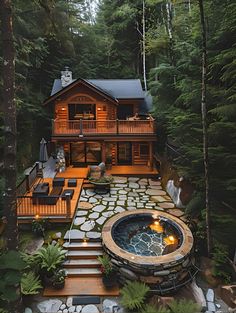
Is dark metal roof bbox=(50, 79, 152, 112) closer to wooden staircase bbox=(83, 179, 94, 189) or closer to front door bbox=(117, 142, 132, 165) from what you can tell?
front door bbox=(117, 142, 132, 165)

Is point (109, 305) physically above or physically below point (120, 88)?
below

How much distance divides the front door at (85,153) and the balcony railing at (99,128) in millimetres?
1422

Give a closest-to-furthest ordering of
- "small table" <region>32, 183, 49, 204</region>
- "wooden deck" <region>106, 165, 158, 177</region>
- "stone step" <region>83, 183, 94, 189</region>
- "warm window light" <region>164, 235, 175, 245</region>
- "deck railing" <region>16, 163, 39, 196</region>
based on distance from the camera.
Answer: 1. "warm window light" <region>164, 235, 175, 245</region>
2. "small table" <region>32, 183, 49, 204</region>
3. "deck railing" <region>16, 163, 39, 196</region>
4. "stone step" <region>83, 183, 94, 189</region>
5. "wooden deck" <region>106, 165, 158, 177</region>

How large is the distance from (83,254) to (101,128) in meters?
9.61

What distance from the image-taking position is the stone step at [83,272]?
7641 mm

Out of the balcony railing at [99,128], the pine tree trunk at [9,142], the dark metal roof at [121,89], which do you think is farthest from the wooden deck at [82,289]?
the dark metal roof at [121,89]

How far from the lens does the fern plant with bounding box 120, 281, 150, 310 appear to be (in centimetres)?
654

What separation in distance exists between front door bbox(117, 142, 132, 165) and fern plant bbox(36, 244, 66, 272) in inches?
405

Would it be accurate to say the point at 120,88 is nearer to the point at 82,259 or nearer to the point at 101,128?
the point at 101,128

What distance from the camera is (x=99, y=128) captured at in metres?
16.2

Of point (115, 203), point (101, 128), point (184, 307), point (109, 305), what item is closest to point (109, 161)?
point (101, 128)

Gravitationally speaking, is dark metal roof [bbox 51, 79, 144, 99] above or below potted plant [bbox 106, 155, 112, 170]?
above

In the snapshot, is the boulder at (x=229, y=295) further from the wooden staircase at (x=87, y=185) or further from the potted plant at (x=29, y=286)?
the wooden staircase at (x=87, y=185)

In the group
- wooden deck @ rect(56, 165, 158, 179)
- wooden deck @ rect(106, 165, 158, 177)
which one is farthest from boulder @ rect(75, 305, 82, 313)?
wooden deck @ rect(106, 165, 158, 177)
